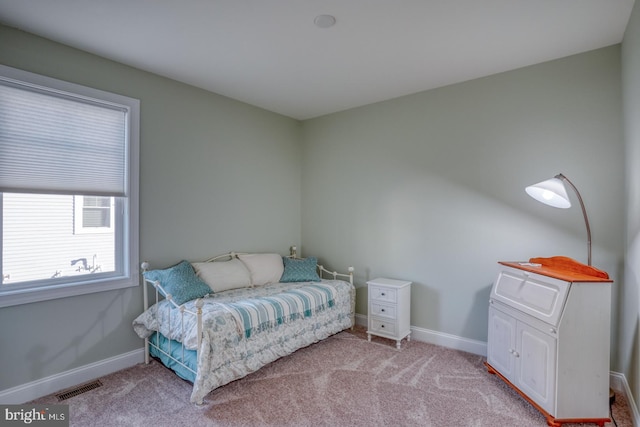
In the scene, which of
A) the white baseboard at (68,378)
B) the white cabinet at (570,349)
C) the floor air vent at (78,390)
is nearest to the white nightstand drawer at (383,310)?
the white cabinet at (570,349)

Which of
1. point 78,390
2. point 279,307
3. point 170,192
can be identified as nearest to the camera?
point 78,390

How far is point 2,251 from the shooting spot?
2332 millimetres

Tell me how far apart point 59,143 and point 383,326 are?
3.31m

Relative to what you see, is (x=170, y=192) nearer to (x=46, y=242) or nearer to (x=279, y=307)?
(x=46, y=242)

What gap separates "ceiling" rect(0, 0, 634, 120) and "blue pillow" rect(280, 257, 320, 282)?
2.04 meters

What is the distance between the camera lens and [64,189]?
8.50 ft

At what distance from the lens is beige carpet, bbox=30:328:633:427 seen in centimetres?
217

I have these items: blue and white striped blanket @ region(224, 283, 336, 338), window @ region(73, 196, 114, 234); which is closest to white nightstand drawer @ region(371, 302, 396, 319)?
blue and white striped blanket @ region(224, 283, 336, 338)

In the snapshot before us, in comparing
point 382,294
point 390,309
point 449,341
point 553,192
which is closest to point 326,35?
point 553,192

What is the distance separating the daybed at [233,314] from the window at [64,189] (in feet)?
1.52

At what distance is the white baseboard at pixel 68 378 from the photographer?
234cm

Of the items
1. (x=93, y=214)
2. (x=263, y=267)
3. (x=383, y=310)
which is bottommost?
(x=383, y=310)

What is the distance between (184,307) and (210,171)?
5.10 feet

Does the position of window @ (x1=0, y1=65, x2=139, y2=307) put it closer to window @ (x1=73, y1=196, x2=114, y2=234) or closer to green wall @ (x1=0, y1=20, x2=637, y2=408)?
window @ (x1=73, y1=196, x2=114, y2=234)
